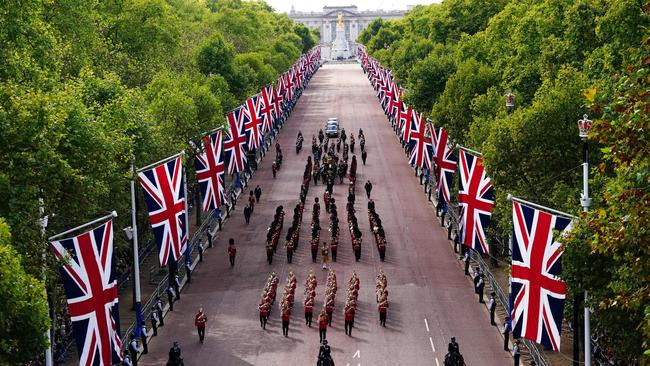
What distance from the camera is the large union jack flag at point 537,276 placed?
959 inches

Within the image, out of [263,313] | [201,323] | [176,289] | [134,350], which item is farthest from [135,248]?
[176,289]

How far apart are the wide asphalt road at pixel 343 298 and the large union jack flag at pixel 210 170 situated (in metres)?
3.14

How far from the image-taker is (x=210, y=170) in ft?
144

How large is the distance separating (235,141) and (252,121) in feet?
22.6

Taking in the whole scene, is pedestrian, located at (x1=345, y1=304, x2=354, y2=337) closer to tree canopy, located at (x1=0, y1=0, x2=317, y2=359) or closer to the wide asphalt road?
the wide asphalt road

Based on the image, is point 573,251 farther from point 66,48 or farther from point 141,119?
point 66,48

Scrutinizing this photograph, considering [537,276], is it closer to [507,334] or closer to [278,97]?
[507,334]

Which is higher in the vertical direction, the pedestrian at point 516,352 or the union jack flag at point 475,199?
the union jack flag at point 475,199

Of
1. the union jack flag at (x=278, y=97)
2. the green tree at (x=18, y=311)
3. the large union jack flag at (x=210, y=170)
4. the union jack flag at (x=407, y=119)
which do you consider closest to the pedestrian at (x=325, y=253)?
the large union jack flag at (x=210, y=170)

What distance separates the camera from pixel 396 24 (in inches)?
6678

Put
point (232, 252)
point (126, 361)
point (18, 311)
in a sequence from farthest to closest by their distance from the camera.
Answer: point (232, 252)
point (126, 361)
point (18, 311)

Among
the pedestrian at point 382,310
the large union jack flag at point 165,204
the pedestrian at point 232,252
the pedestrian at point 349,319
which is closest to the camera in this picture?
the large union jack flag at point 165,204

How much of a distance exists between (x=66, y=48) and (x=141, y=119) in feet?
48.6

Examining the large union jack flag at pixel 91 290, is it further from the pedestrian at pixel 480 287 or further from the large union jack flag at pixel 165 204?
the pedestrian at pixel 480 287
